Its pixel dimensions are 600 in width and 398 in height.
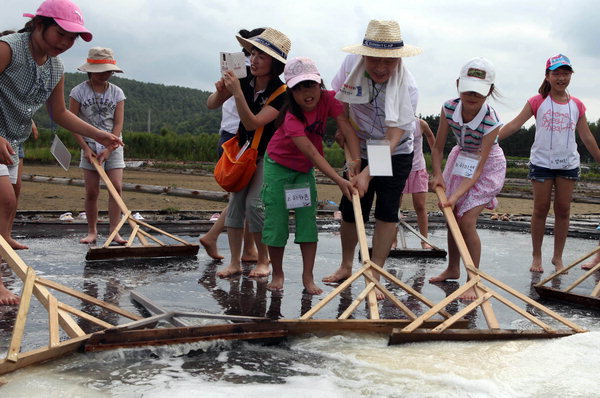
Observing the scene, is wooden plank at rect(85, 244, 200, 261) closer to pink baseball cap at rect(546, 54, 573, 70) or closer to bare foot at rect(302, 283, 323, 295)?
bare foot at rect(302, 283, 323, 295)

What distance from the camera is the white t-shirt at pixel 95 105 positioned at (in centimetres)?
662

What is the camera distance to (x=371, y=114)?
4.82 m

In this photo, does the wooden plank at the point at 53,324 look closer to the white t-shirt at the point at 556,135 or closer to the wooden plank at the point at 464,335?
the wooden plank at the point at 464,335

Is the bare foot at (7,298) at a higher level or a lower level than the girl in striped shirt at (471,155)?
lower

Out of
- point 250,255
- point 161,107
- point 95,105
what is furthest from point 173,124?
point 250,255

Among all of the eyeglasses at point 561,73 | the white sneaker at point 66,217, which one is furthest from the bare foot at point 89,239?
the eyeglasses at point 561,73

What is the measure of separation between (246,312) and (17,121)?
1784 mm

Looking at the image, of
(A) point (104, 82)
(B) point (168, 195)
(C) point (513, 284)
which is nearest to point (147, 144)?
(B) point (168, 195)

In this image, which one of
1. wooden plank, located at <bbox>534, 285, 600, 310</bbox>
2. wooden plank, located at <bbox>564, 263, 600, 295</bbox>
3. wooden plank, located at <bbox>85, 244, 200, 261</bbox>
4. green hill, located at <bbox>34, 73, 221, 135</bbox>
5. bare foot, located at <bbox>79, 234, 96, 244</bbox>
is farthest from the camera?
green hill, located at <bbox>34, 73, 221, 135</bbox>

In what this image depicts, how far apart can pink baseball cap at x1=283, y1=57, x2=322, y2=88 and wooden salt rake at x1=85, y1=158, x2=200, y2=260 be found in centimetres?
192

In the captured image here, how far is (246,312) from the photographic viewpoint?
4.21 m

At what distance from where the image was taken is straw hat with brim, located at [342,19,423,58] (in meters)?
4.43

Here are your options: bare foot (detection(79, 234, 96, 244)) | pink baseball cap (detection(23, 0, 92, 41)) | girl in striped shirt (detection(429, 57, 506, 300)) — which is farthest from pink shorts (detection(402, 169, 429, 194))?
pink baseball cap (detection(23, 0, 92, 41))

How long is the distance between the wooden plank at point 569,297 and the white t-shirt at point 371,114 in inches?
54.3
